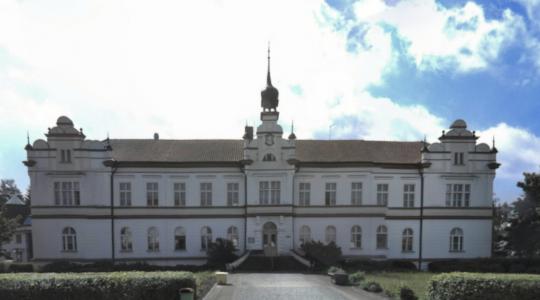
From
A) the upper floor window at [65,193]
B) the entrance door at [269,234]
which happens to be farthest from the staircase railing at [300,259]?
the upper floor window at [65,193]

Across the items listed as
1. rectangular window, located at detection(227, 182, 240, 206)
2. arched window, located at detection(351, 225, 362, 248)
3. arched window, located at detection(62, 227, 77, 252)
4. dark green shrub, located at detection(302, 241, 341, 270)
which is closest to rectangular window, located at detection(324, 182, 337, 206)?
arched window, located at detection(351, 225, 362, 248)

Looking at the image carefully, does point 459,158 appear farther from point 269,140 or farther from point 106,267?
point 106,267

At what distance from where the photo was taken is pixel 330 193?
27078mm

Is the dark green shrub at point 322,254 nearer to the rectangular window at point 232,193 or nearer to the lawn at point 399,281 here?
the lawn at point 399,281

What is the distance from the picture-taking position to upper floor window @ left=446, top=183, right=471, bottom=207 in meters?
27.4

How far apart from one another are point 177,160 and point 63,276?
14.4 meters

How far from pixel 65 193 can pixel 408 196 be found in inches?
1240

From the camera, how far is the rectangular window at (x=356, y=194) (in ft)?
88.3

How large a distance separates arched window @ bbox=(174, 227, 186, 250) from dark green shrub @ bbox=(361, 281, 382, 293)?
16529 mm

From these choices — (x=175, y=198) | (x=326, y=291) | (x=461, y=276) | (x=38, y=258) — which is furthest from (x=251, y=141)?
(x=38, y=258)

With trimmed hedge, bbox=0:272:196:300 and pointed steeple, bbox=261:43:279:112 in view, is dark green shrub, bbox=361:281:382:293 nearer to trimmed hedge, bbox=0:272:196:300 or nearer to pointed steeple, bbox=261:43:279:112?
trimmed hedge, bbox=0:272:196:300

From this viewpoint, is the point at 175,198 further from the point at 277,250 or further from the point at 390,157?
the point at 390,157

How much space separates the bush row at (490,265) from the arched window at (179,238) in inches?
881

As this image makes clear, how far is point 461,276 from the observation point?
515 inches
